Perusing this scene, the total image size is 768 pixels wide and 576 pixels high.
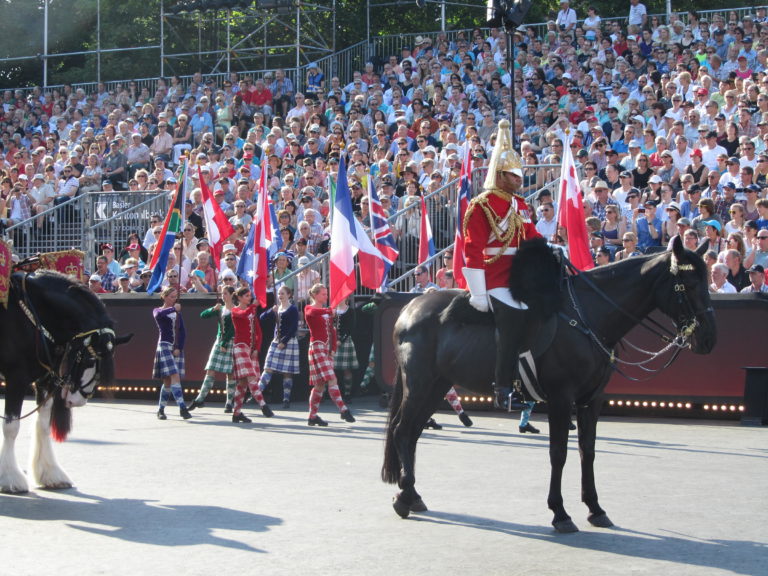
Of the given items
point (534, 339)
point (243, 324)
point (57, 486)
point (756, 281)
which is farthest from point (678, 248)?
point (243, 324)

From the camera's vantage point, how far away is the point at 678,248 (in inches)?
328

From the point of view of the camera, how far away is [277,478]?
10.3 metres

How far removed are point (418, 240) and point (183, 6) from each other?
18.3 m

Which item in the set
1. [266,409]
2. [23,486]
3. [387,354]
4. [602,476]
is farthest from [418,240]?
[23,486]

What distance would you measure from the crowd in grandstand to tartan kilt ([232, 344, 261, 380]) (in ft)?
6.41

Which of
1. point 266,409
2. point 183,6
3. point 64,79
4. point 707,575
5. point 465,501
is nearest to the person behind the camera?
point 707,575

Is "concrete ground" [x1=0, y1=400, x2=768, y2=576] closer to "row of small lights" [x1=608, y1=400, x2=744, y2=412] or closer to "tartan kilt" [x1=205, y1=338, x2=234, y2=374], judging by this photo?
"row of small lights" [x1=608, y1=400, x2=744, y2=412]

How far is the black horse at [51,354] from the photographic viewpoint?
9758 mm

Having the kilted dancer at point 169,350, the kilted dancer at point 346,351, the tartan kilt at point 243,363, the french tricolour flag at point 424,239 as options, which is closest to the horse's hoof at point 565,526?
the tartan kilt at point 243,363

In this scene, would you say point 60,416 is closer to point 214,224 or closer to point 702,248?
point 702,248

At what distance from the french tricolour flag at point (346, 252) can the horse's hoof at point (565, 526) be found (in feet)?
26.4

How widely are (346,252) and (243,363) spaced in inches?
87.0

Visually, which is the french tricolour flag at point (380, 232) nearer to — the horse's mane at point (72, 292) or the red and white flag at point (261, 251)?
the red and white flag at point (261, 251)

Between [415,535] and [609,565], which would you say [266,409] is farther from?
[609,565]
